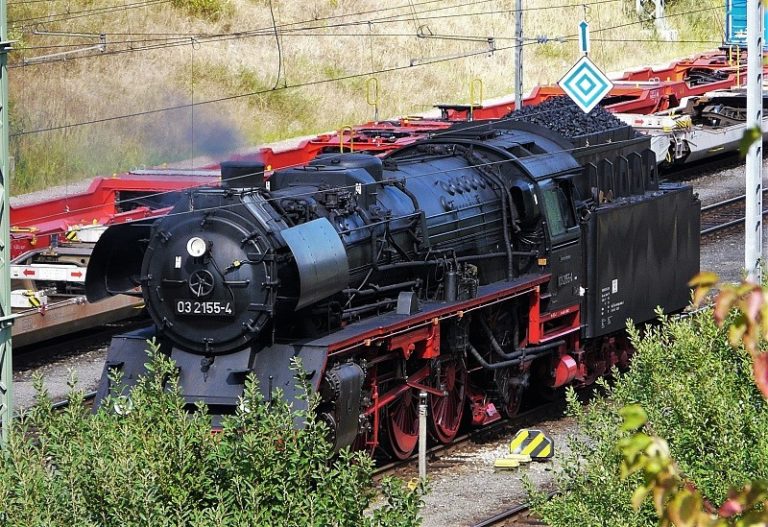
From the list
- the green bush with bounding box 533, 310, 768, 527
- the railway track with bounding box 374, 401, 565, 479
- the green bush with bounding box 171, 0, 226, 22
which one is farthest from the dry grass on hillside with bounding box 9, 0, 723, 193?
the green bush with bounding box 533, 310, 768, 527

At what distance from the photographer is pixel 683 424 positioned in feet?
27.1

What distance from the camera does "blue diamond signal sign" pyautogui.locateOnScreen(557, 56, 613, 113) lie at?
2003 centimetres

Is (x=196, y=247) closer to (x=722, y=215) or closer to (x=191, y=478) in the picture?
(x=191, y=478)

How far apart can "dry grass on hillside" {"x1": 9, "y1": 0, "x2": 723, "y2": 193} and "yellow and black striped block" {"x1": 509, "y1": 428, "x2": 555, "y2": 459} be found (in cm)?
1076

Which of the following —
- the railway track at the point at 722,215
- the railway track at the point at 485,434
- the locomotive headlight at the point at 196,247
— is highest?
the locomotive headlight at the point at 196,247

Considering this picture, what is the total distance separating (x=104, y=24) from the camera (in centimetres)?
3406

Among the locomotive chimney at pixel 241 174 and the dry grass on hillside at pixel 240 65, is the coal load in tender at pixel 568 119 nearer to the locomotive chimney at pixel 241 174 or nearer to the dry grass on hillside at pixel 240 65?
the locomotive chimney at pixel 241 174

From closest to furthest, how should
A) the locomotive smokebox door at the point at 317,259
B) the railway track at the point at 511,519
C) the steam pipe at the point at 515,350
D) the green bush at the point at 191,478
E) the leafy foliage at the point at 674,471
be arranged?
the leafy foliage at the point at 674,471, the green bush at the point at 191,478, the locomotive smokebox door at the point at 317,259, the railway track at the point at 511,519, the steam pipe at the point at 515,350

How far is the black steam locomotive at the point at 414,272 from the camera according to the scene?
480 inches

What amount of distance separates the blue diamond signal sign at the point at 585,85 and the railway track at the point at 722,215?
686 centimetres

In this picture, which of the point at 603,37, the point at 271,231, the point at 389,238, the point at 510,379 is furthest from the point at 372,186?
the point at 603,37

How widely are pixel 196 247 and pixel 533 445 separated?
4.30m

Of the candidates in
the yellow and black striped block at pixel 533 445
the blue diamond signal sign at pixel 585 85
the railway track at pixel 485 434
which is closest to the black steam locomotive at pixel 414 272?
the railway track at pixel 485 434

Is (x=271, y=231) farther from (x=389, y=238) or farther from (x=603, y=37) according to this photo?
(x=603, y=37)
